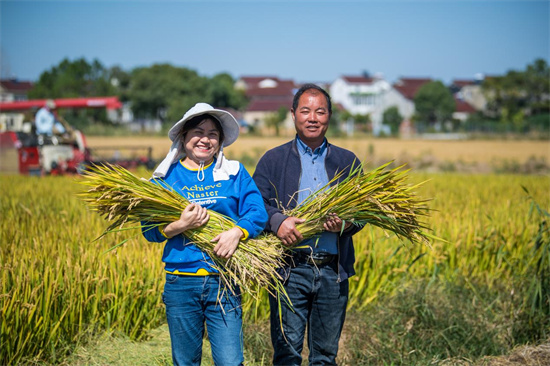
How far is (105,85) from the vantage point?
6103 centimetres

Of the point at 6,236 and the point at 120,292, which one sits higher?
the point at 6,236

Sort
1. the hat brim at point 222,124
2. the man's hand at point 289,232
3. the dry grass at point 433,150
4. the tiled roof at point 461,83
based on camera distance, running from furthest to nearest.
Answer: the tiled roof at point 461,83, the dry grass at point 433,150, the man's hand at point 289,232, the hat brim at point 222,124

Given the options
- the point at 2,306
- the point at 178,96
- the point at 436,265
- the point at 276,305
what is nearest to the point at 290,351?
the point at 276,305

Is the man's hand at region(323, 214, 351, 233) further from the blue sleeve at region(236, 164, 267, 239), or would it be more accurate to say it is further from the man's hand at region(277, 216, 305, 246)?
the blue sleeve at region(236, 164, 267, 239)

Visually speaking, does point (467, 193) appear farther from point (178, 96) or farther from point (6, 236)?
point (178, 96)

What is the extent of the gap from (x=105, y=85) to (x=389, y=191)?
62.6 metres

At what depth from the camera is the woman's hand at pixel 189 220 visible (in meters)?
2.52

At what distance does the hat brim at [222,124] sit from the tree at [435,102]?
5674 cm

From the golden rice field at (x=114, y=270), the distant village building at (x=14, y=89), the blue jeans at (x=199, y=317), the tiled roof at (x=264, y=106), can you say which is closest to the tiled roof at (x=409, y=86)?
the tiled roof at (x=264, y=106)

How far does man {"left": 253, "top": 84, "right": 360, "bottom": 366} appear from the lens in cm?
Result: 286

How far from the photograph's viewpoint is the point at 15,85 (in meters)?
80.8

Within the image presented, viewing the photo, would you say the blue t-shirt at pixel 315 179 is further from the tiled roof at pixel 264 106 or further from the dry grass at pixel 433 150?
the tiled roof at pixel 264 106

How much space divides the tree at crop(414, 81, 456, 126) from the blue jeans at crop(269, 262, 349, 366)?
56.6 meters

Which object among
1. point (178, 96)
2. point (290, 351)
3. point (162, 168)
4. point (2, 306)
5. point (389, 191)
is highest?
point (178, 96)
